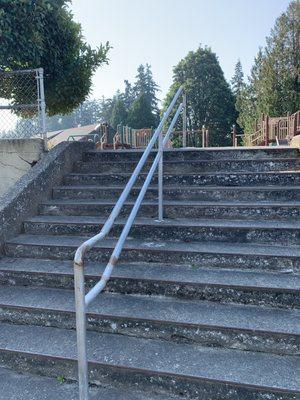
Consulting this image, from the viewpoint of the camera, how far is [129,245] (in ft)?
9.17

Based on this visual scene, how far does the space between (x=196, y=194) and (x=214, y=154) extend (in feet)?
2.56

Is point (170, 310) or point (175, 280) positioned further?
point (175, 280)

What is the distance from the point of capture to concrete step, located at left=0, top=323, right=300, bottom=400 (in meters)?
1.73

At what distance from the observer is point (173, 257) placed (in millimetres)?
2635

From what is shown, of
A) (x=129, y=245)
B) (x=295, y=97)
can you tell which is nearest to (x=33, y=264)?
(x=129, y=245)

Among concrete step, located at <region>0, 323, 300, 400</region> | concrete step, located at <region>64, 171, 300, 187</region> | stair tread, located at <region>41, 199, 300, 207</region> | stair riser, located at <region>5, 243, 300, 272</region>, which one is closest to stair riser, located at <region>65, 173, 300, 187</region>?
concrete step, located at <region>64, 171, 300, 187</region>

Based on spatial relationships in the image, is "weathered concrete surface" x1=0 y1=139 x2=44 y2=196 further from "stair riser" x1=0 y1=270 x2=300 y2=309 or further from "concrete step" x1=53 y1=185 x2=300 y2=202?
"stair riser" x1=0 y1=270 x2=300 y2=309

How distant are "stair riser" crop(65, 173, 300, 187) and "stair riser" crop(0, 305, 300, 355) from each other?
1.79 m

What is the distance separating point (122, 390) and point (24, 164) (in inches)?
120

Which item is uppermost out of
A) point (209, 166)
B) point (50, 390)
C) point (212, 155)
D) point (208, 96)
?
point (208, 96)

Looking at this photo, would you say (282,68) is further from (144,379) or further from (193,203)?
(144,379)

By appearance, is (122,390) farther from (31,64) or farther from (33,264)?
(31,64)

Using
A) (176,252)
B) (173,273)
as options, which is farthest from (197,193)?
(173,273)

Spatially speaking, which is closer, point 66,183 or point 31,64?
point 66,183
